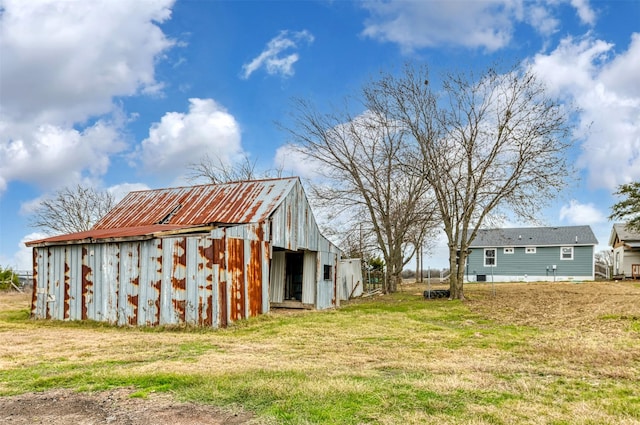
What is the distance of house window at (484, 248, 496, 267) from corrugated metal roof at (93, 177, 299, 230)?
28193 mm

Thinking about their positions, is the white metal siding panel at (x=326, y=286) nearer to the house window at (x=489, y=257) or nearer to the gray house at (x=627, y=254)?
the house window at (x=489, y=257)

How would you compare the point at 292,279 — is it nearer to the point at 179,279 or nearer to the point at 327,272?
the point at 327,272

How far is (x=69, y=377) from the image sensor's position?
22.7 ft

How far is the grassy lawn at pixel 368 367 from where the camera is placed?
5137mm

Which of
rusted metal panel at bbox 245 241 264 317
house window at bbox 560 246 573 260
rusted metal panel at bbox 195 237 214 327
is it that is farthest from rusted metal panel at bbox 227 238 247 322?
house window at bbox 560 246 573 260

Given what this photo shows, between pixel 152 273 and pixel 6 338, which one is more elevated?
pixel 152 273

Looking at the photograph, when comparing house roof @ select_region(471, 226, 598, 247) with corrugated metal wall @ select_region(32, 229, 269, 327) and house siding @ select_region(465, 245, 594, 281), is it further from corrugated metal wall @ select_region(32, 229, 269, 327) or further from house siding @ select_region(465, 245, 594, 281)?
corrugated metal wall @ select_region(32, 229, 269, 327)

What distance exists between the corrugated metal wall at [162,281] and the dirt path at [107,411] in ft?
23.7

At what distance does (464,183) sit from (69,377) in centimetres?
1726

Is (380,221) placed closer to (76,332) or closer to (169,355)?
(76,332)

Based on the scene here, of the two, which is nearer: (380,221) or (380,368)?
(380,368)

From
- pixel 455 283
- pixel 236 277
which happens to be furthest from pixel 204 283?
pixel 455 283

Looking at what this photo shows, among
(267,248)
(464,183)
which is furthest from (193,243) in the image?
(464,183)

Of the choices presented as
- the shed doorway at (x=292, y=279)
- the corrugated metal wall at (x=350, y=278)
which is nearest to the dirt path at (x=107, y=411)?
the shed doorway at (x=292, y=279)
